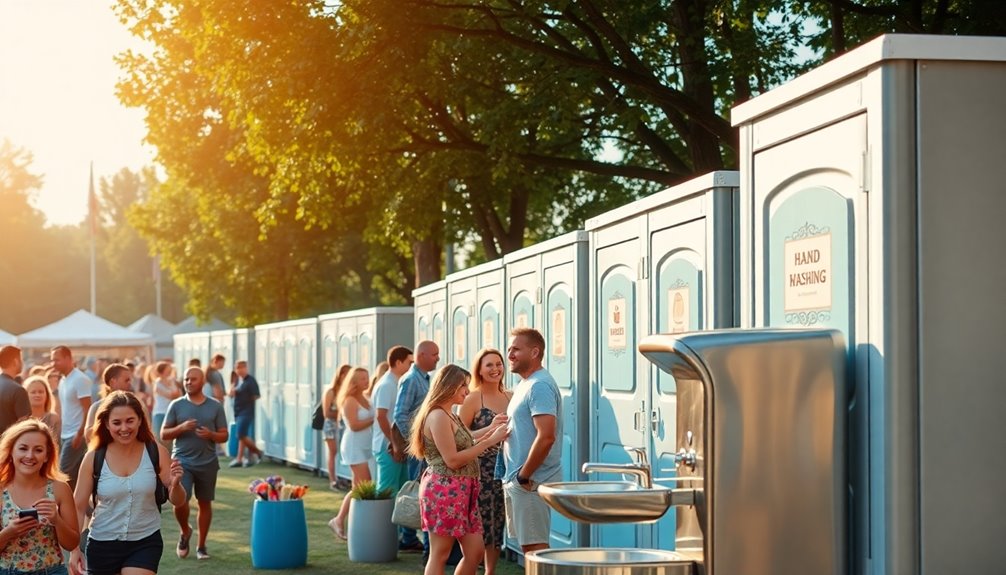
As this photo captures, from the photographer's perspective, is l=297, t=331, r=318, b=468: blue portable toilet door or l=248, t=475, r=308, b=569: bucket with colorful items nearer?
l=248, t=475, r=308, b=569: bucket with colorful items

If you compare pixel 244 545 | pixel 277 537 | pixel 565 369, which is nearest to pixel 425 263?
pixel 244 545

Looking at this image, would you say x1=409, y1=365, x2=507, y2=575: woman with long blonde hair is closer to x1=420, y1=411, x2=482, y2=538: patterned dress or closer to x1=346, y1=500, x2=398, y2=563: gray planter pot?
x1=420, y1=411, x2=482, y2=538: patterned dress

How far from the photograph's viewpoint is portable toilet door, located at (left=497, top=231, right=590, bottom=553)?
1166cm

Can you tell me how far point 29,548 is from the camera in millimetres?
7711

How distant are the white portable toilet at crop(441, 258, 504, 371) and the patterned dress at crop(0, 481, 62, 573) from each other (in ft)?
22.9

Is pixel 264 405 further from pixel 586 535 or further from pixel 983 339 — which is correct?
pixel 983 339

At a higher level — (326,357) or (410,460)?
(326,357)

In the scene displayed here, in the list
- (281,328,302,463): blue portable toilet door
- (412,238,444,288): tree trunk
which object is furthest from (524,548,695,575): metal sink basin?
(412,238,444,288): tree trunk

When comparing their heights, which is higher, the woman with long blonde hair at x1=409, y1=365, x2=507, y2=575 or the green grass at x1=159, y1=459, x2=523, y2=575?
the woman with long blonde hair at x1=409, y1=365, x2=507, y2=575

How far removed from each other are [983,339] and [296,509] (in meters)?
9.54

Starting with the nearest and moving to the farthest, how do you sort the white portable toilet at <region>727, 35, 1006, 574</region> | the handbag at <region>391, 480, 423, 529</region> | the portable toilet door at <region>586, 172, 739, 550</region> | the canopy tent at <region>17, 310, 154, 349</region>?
the white portable toilet at <region>727, 35, 1006, 574</region> → the portable toilet door at <region>586, 172, 739, 550</region> → the handbag at <region>391, 480, 423, 529</region> → the canopy tent at <region>17, 310, 154, 349</region>

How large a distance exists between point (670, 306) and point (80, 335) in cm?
3228

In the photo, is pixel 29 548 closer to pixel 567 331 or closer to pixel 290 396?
pixel 567 331

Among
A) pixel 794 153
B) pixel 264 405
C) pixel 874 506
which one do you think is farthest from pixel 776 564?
pixel 264 405
